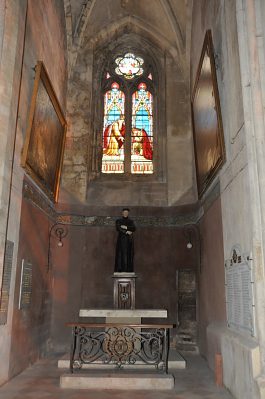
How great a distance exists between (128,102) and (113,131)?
100 centimetres

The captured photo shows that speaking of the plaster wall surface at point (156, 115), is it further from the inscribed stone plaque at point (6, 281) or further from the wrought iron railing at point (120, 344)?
the wrought iron railing at point (120, 344)

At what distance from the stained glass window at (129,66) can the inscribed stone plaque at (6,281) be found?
731 centimetres

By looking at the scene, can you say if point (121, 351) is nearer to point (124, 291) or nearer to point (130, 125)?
point (124, 291)

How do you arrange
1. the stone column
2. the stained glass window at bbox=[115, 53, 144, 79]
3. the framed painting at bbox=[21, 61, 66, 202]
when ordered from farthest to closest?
the stained glass window at bbox=[115, 53, 144, 79]
the framed painting at bbox=[21, 61, 66, 202]
the stone column

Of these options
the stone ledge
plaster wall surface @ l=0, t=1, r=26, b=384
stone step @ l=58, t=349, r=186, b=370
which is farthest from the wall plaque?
plaster wall surface @ l=0, t=1, r=26, b=384

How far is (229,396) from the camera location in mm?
5457

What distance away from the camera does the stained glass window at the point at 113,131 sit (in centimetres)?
1119

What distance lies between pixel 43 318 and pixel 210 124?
538 cm

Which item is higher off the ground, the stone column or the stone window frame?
the stone window frame

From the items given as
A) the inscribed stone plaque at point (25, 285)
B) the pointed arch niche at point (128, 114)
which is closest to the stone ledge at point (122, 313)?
the inscribed stone plaque at point (25, 285)

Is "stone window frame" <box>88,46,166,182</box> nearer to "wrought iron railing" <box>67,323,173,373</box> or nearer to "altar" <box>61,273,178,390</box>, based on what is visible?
"altar" <box>61,273,178,390</box>

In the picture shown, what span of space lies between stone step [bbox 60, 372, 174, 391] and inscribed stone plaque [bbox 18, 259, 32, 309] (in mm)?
1633

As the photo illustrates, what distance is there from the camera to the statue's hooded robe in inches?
334

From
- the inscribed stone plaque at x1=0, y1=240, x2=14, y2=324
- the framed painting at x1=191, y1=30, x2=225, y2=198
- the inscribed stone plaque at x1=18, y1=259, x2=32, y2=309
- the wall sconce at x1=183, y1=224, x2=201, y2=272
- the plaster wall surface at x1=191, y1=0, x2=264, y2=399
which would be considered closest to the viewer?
the plaster wall surface at x1=191, y1=0, x2=264, y2=399
